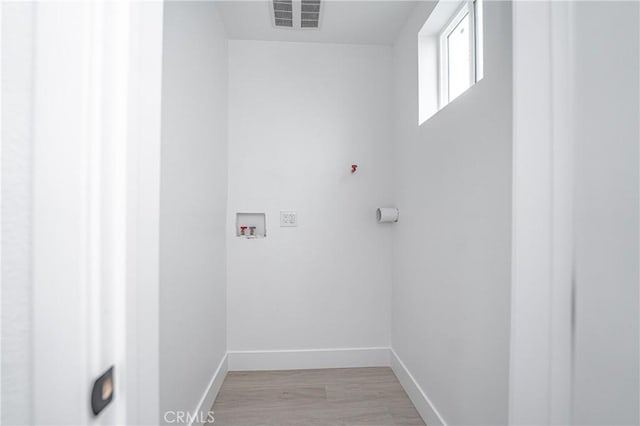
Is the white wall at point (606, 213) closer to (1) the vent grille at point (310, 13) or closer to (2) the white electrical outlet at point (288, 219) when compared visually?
(1) the vent grille at point (310, 13)

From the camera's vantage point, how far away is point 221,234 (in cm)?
211

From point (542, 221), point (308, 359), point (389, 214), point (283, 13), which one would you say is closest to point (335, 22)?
point (283, 13)

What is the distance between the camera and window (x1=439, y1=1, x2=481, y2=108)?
1.48 meters

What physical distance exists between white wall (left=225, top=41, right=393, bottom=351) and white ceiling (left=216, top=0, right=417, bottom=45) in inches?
3.0

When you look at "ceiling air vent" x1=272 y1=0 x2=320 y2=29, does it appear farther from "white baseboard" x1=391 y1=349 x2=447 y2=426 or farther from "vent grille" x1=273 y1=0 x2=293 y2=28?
"white baseboard" x1=391 y1=349 x2=447 y2=426

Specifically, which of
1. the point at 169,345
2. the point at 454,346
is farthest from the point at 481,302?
the point at 169,345

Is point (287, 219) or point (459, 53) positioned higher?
point (459, 53)

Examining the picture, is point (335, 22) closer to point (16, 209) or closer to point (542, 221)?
point (542, 221)

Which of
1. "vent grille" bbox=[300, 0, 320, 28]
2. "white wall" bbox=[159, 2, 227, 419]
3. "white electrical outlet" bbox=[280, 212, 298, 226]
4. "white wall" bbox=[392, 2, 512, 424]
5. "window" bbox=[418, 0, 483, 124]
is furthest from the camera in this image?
"white electrical outlet" bbox=[280, 212, 298, 226]

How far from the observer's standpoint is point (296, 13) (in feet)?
6.38

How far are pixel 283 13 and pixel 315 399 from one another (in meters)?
2.54

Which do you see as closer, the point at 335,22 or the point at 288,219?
the point at 335,22

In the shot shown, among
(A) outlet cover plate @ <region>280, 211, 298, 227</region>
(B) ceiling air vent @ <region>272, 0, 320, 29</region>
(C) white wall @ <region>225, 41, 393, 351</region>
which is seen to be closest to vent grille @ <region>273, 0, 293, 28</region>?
(B) ceiling air vent @ <region>272, 0, 320, 29</region>

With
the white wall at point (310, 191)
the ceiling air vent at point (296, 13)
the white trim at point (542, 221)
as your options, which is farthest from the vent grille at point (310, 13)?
the white trim at point (542, 221)
